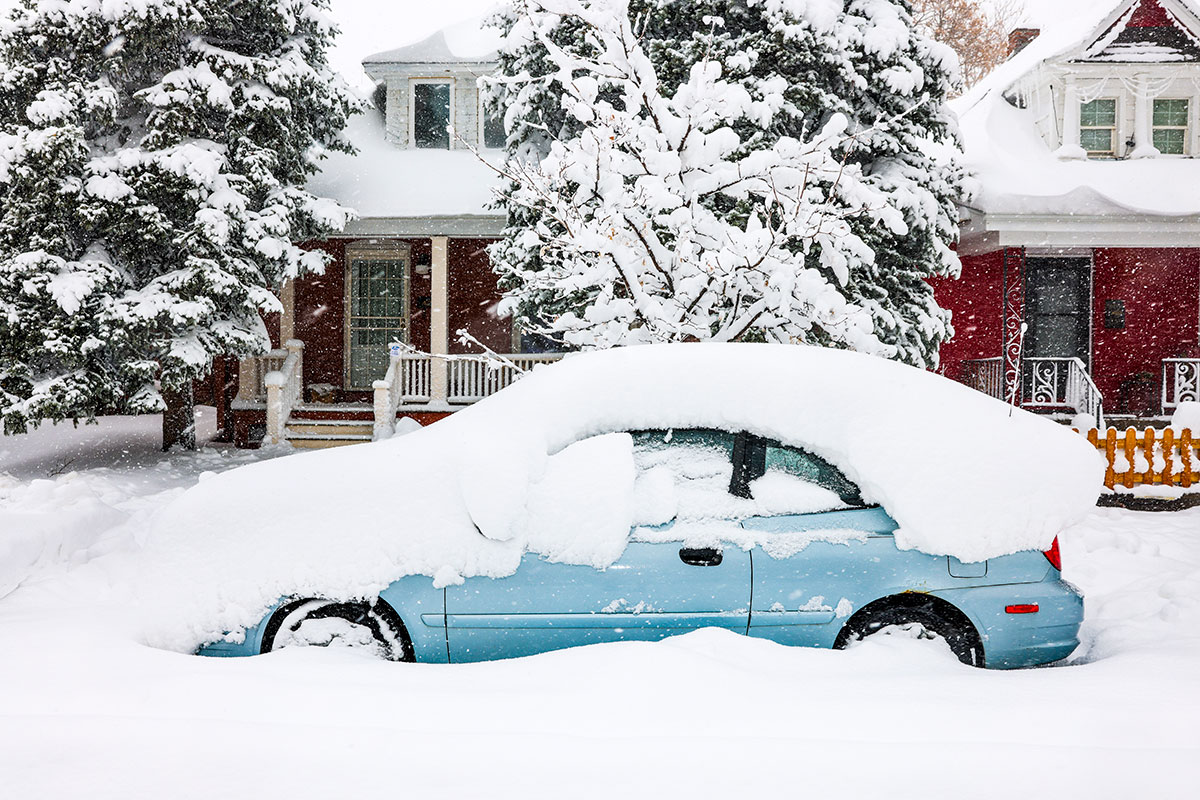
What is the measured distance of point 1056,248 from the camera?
1504 cm

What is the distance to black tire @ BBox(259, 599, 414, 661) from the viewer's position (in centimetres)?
384

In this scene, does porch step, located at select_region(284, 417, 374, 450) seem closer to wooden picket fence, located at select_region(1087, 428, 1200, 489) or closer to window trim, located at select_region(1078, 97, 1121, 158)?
wooden picket fence, located at select_region(1087, 428, 1200, 489)

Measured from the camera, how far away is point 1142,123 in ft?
48.4

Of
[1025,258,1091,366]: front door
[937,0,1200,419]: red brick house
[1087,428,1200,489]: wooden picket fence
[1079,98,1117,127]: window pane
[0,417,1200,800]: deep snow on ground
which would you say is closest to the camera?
[0,417,1200,800]: deep snow on ground

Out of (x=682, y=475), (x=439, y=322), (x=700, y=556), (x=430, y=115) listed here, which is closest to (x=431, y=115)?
(x=430, y=115)

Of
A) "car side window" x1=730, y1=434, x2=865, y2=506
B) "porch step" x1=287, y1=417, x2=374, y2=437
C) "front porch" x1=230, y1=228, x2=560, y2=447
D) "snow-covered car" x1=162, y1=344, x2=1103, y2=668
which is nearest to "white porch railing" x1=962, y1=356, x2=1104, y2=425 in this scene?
"front porch" x1=230, y1=228, x2=560, y2=447

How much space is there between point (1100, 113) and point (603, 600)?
15.5m

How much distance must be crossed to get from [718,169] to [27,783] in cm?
628

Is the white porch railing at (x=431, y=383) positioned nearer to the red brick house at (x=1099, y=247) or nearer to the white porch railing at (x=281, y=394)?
the white porch railing at (x=281, y=394)

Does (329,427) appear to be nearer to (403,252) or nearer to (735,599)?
(403,252)

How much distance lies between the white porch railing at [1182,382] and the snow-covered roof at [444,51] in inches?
505

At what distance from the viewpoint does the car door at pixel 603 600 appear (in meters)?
3.79

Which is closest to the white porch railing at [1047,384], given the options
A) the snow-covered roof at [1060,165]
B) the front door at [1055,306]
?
the front door at [1055,306]

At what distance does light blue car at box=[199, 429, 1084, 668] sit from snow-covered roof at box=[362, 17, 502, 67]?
544 inches
